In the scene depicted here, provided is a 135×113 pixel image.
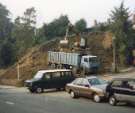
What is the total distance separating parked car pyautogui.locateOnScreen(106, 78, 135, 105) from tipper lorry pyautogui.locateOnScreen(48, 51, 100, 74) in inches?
1053

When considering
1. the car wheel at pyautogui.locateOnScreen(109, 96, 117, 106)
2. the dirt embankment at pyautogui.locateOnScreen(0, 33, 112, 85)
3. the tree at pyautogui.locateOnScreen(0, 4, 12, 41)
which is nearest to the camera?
the car wheel at pyautogui.locateOnScreen(109, 96, 117, 106)

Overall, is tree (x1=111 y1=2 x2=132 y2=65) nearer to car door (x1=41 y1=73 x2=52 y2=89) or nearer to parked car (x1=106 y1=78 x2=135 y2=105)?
car door (x1=41 y1=73 x2=52 y2=89)

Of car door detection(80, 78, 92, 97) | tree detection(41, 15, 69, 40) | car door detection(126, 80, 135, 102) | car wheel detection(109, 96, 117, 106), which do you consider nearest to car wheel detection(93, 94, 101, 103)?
car door detection(80, 78, 92, 97)

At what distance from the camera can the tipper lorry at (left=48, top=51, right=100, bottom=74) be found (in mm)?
55125

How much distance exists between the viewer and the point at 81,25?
8331 centimetres

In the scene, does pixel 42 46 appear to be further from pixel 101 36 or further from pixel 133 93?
pixel 133 93

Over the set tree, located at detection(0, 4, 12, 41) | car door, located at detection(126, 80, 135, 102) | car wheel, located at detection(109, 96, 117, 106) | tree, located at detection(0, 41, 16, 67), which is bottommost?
car wheel, located at detection(109, 96, 117, 106)

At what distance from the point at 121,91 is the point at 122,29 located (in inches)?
1333

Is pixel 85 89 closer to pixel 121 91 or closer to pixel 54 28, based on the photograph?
pixel 121 91

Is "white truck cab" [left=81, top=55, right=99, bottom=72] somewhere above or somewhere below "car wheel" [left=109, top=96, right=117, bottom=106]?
above

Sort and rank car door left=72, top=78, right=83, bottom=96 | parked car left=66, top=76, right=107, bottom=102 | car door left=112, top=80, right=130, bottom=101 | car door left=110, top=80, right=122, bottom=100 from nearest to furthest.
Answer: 1. car door left=112, top=80, right=130, bottom=101
2. car door left=110, top=80, right=122, bottom=100
3. parked car left=66, top=76, right=107, bottom=102
4. car door left=72, top=78, right=83, bottom=96

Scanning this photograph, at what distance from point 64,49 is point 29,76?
7751mm

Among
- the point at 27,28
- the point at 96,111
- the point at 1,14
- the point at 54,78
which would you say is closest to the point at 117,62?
the point at 54,78

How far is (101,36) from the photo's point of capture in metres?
69.9
